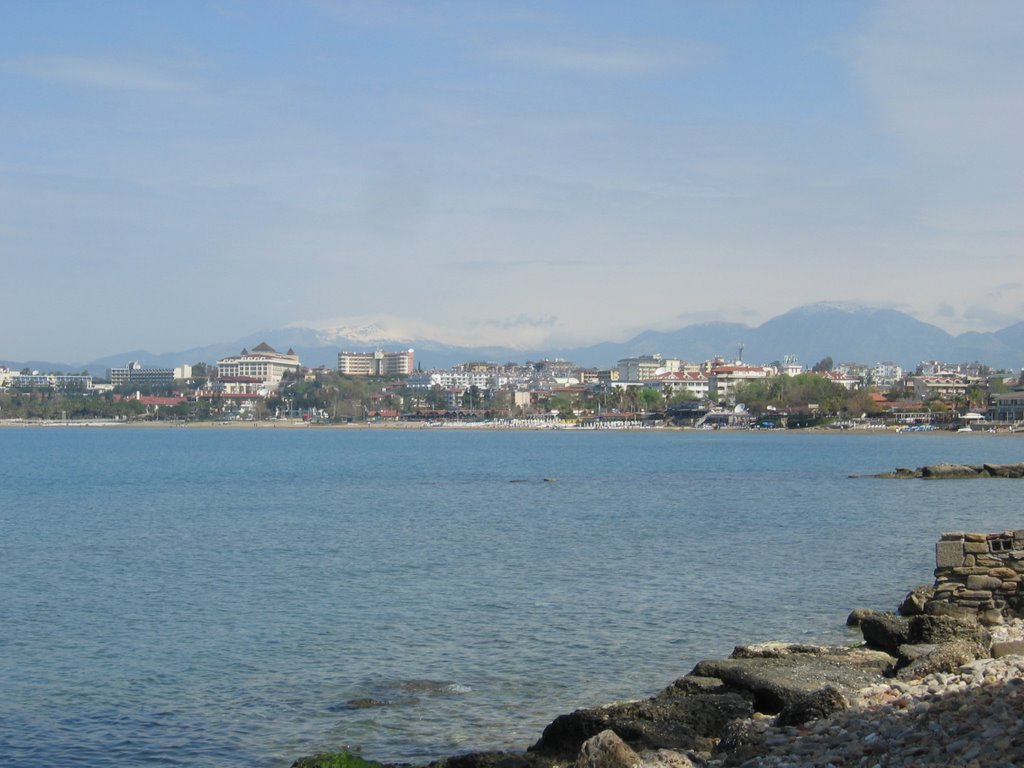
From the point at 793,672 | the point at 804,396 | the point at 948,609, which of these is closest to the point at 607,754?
the point at 793,672

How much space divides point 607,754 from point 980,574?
7982 millimetres

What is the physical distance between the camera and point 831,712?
1080cm

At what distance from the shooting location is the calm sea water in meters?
14.8

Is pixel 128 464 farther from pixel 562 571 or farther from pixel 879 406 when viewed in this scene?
pixel 879 406

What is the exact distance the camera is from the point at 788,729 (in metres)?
10.6

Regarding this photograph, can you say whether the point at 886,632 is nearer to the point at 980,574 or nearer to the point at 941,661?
the point at 980,574

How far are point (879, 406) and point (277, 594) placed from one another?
14335 centimetres

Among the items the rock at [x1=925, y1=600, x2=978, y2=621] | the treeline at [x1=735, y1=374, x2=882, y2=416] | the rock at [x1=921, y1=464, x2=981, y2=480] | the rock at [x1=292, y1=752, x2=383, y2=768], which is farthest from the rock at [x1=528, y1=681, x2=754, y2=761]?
the treeline at [x1=735, y1=374, x2=882, y2=416]

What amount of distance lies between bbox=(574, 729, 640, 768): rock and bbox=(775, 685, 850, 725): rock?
4.85 feet

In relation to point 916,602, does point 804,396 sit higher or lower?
higher

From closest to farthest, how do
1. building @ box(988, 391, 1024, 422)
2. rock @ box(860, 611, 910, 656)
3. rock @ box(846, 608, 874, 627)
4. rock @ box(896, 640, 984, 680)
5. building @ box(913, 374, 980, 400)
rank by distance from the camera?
rock @ box(896, 640, 984, 680) → rock @ box(860, 611, 910, 656) → rock @ box(846, 608, 874, 627) → building @ box(988, 391, 1024, 422) → building @ box(913, 374, 980, 400)

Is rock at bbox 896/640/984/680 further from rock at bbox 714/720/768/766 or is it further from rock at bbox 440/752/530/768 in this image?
rock at bbox 440/752/530/768

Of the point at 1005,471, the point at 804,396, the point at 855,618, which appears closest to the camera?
the point at 855,618

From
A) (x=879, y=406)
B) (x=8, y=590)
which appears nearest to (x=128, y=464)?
(x=8, y=590)
